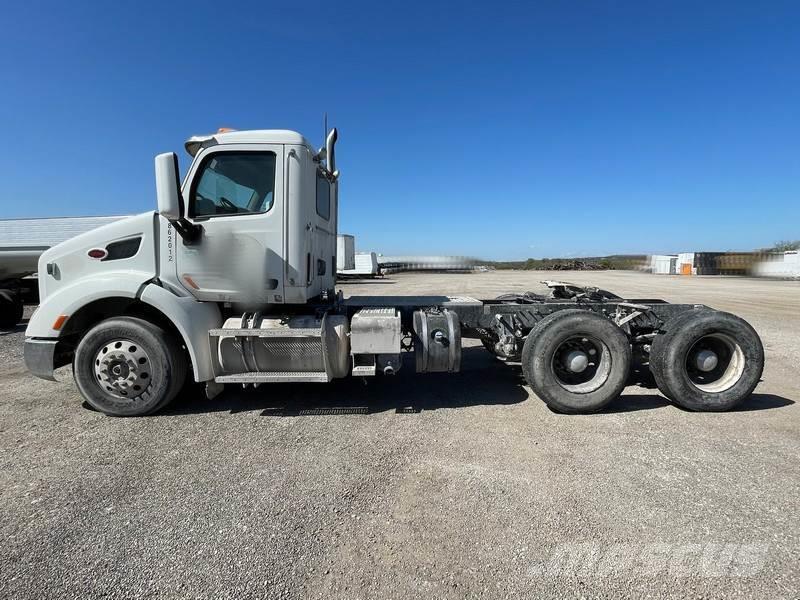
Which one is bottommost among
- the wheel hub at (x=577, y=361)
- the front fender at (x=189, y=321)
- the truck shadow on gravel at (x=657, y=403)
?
the truck shadow on gravel at (x=657, y=403)

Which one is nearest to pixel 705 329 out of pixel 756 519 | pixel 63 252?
pixel 756 519

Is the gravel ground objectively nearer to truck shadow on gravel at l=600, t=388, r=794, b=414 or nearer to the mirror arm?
truck shadow on gravel at l=600, t=388, r=794, b=414

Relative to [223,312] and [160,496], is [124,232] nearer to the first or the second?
[223,312]

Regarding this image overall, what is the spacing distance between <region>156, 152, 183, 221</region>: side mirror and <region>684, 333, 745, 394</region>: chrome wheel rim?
5.48 m

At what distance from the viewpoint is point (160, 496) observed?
277 centimetres

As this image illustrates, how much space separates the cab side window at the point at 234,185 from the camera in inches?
163

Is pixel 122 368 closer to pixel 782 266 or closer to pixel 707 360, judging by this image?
pixel 707 360

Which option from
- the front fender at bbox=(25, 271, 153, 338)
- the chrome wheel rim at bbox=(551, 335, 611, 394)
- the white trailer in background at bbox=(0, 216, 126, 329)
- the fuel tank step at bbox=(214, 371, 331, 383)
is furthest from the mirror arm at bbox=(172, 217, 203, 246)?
the white trailer in background at bbox=(0, 216, 126, 329)

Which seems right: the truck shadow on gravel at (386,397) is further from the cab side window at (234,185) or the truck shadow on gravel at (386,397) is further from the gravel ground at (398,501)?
the cab side window at (234,185)

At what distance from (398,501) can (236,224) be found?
3077 mm

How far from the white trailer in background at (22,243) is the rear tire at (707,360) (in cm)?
1120

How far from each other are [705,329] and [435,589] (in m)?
3.98

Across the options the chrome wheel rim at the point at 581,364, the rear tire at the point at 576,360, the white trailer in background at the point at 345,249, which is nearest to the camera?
the rear tire at the point at 576,360

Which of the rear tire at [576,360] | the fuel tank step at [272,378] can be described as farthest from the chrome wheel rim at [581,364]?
the fuel tank step at [272,378]
